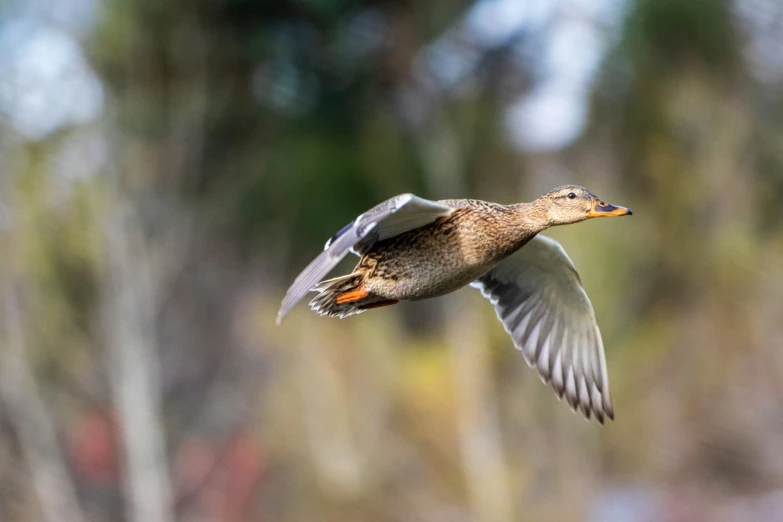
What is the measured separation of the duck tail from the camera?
4.76 m

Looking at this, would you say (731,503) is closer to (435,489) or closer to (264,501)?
(435,489)

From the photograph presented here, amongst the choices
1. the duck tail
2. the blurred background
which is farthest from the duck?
the blurred background

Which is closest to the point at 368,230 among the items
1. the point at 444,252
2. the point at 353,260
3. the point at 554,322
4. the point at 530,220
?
the point at 444,252

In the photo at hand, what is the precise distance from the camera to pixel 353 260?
16500 millimetres

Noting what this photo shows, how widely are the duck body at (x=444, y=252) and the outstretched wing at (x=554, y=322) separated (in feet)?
2.69

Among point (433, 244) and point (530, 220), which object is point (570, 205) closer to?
point (530, 220)

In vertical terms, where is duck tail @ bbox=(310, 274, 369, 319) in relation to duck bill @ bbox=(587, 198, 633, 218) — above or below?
above

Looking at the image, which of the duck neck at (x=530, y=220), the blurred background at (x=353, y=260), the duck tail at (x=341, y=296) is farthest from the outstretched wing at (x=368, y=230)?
the blurred background at (x=353, y=260)

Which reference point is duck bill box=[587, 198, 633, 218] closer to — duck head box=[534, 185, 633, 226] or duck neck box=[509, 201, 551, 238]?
duck head box=[534, 185, 633, 226]

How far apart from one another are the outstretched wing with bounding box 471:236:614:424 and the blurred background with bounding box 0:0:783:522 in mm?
7913

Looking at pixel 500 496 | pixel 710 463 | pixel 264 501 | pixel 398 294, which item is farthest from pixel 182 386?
pixel 398 294

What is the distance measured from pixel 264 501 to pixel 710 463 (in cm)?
728

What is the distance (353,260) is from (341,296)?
11686 millimetres

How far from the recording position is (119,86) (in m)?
16.4
